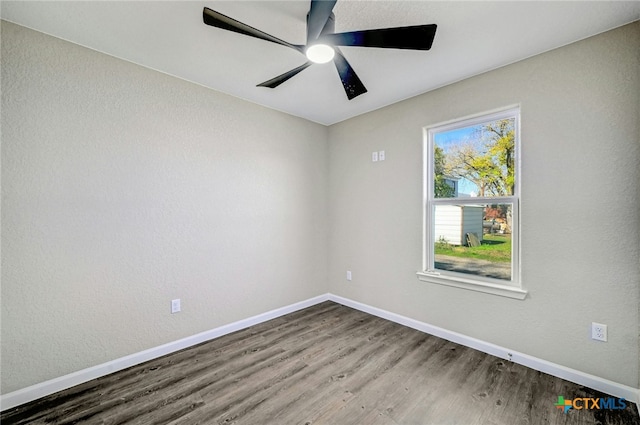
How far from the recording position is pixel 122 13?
1.71m

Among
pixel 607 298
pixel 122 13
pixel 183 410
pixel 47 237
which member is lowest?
pixel 183 410

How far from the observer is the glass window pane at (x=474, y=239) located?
7.93 feet

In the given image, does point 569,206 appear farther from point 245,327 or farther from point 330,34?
point 245,327

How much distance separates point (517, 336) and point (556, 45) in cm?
231

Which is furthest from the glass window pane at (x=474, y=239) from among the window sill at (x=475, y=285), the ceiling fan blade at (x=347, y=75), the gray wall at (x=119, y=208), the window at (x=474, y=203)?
the gray wall at (x=119, y=208)

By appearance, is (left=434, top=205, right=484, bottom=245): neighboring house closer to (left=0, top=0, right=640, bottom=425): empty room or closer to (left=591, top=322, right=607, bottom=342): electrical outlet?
(left=0, top=0, right=640, bottom=425): empty room

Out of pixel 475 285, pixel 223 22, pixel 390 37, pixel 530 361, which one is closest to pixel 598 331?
pixel 530 361

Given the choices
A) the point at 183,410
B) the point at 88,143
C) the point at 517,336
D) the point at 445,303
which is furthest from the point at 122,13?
the point at 517,336

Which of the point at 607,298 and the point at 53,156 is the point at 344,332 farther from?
the point at 53,156

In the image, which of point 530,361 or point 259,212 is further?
point 259,212

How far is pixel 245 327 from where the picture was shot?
2973mm

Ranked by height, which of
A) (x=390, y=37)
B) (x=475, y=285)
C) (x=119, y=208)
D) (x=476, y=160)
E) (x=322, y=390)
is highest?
(x=390, y=37)

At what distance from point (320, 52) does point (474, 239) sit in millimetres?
2174

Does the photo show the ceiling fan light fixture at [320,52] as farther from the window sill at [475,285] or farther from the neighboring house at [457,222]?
the window sill at [475,285]
